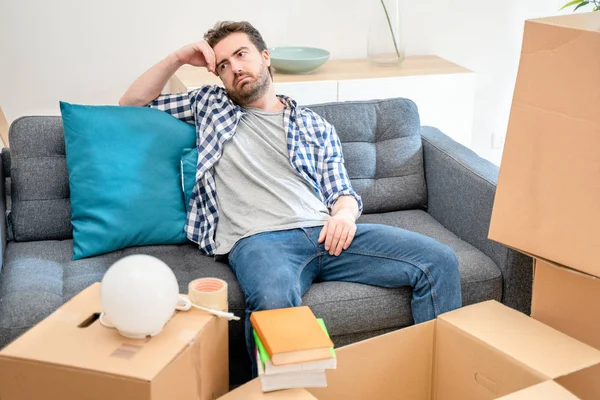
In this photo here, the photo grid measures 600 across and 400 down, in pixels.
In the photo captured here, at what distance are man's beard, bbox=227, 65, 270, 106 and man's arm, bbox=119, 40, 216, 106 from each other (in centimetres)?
11

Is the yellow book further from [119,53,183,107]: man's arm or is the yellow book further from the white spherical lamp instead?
[119,53,183,107]: man's arm

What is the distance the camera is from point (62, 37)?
3.03 meters

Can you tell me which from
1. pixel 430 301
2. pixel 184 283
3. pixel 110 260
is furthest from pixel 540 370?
pixel 110 260

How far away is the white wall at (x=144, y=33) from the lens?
3000mm

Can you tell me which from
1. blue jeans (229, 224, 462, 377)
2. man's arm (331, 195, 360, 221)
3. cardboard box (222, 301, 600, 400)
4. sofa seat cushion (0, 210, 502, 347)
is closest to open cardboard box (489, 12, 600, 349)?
cardboard box (222, 301, 600, 400)

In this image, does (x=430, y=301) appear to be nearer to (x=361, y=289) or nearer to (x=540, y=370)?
(x=361, y=289)

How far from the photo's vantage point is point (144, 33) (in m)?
3.14

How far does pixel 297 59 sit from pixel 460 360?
5.42ft

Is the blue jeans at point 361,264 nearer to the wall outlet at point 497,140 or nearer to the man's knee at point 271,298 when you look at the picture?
the man's knee at point 271,298

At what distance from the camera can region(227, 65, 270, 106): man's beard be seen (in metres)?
2.40

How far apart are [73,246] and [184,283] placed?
16.4 inches

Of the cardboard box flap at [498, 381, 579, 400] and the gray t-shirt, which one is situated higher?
the gray t-shirt

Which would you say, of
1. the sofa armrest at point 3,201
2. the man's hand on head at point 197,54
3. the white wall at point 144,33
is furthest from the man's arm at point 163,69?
the white wall at point 144,33

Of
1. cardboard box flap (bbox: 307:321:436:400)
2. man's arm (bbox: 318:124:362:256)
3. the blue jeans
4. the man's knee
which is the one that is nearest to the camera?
cardboard box flap (bbox: 307:321:436:400)
